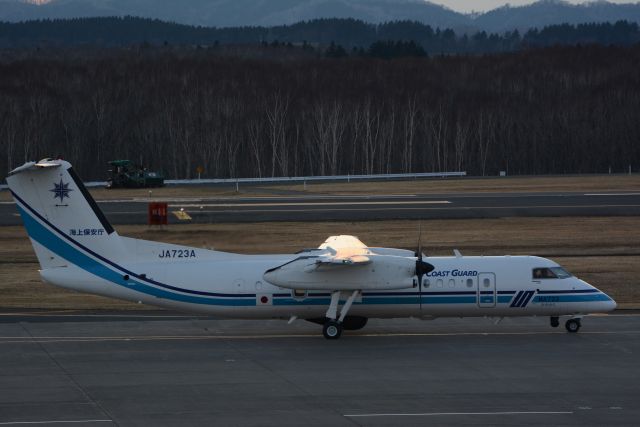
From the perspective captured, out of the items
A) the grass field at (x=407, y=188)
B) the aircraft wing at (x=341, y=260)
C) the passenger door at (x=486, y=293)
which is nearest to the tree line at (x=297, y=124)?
the grass field at (x=407, y=188)

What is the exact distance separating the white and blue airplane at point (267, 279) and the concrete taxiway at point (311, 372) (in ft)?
3.04

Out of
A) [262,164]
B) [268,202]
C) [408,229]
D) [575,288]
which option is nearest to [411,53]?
[262,164]

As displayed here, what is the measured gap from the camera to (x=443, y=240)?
51.3m

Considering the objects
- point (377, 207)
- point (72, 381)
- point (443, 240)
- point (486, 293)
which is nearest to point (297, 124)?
point (377, 207)

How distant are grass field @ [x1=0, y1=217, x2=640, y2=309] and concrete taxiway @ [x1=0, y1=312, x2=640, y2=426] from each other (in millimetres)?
7376

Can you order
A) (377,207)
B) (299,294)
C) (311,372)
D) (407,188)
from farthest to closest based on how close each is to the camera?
(407,188)
(377,207)
(299,294)
(311,372)

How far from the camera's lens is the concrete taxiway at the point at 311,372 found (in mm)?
21094

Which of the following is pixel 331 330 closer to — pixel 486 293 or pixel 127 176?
pixel 486 293

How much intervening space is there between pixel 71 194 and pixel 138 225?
2785 centimetres

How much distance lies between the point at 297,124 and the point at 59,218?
3688 inches

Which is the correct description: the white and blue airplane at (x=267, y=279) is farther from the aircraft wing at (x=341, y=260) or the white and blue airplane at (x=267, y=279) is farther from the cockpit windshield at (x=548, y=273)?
the aircraft wing at (x=341, y=260)

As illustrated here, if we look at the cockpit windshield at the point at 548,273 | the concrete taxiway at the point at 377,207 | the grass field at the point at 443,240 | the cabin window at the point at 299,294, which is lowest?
the grass field at the point at 443,240

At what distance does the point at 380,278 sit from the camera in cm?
2864

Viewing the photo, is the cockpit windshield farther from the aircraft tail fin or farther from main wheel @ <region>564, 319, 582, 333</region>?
the aircraft tail fin
